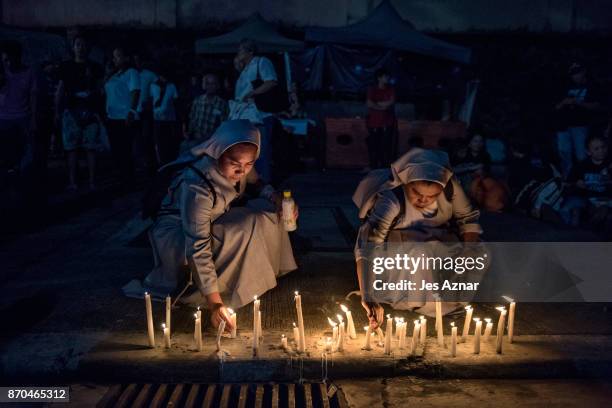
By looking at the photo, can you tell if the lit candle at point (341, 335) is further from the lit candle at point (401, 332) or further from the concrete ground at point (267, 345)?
the lit candle at point (401, 332)

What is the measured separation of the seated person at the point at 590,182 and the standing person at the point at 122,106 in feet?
20.4

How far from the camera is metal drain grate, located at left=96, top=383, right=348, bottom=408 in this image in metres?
3.21

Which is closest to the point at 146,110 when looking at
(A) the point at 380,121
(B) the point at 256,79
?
(A) the point at 380,121

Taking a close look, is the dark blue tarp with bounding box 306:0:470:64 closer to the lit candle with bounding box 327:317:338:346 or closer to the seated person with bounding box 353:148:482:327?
the seated person with bounding box 353:148:482:327

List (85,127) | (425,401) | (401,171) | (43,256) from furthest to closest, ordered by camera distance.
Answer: (85,127) → (43,256) → (401,171) → (425,401)

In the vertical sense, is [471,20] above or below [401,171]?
above

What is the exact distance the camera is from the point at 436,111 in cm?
1894

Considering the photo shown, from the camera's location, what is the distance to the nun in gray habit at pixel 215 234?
4059 mm

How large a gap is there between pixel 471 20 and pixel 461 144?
15.9 meters

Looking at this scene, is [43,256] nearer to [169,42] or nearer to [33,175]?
[33,175]

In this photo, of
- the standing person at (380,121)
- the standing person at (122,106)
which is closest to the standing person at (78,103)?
the standing person at (122,106)

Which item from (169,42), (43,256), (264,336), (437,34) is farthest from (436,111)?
(264,336)

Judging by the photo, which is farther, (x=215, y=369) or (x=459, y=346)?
(x=459, y=346)

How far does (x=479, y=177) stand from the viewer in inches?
316
